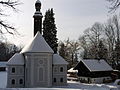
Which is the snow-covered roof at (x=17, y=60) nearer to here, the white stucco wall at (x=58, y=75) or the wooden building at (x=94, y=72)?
the white stucco wall at (x=58, y=75)

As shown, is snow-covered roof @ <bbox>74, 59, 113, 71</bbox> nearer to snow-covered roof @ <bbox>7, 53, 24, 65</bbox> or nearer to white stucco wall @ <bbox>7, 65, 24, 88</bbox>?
snow-covered roof @ <bbox>7, 53, 24, 65</bbox>

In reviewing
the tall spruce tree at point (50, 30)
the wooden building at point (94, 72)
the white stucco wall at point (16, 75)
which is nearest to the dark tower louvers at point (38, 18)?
the white stucco wall at point (16, 75)

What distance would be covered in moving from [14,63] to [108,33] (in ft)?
80.5

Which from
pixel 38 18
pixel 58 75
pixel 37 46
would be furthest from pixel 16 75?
pixel 38 18

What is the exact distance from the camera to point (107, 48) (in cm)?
5609

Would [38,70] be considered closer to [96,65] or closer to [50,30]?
[96,65]

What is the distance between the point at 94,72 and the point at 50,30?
57.6 feet

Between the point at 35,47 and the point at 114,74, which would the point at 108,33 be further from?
the point at 35,47

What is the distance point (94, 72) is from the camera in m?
40.9

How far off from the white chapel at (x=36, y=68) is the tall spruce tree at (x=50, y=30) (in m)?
13.7

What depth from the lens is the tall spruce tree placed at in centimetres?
5225

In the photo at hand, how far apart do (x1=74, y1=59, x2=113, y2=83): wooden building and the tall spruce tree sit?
10.8 m

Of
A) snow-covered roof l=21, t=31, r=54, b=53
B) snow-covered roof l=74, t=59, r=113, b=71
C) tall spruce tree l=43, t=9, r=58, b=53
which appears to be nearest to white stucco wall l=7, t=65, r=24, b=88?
snow-covered roof l=21, t=31, r=54, b=53

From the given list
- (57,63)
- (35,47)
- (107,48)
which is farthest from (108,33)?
(35,47)
